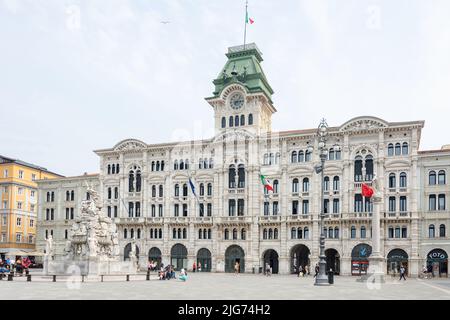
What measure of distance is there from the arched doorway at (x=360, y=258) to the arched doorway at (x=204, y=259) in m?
20.3

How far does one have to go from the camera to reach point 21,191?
311 feet

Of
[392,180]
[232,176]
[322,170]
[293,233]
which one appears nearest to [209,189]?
[232,176]

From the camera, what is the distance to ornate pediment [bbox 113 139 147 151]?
81125 mm

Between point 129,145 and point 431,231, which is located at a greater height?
point 129,145

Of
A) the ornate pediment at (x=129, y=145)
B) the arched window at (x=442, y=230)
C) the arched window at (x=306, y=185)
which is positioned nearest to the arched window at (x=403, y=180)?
the arched window at (x=442, y=230)

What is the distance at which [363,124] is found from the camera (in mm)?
67938

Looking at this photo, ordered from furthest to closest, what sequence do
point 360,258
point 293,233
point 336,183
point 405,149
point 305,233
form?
point 293,233
point 305,233
point 336,183
point 360,258
point 405,149

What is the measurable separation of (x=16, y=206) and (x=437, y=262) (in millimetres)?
67906

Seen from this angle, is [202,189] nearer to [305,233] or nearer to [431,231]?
[305,233]

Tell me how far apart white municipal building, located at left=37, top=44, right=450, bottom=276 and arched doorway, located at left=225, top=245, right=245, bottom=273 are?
14 cm

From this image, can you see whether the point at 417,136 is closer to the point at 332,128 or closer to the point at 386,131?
the point at 386,131

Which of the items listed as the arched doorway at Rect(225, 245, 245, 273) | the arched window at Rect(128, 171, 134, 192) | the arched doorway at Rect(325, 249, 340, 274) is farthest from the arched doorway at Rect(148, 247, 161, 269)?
the arched doorway at Rect(325, 249, 340, 274)

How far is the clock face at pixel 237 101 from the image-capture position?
7695cm
